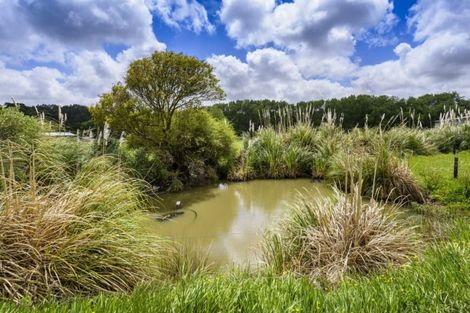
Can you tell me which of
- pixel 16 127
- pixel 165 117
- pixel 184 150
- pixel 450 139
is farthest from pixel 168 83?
pixel 450 139

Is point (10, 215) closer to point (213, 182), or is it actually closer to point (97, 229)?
point (97, 229)

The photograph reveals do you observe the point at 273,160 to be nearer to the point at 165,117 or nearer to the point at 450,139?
the point at 165,117

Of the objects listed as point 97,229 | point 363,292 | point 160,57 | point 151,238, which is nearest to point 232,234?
point 151,238

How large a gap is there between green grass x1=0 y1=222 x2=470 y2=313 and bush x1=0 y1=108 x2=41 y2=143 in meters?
4.00

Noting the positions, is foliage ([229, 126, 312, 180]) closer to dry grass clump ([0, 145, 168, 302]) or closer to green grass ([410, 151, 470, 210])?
green grass ([410, 151, 470, 210])

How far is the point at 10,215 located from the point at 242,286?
1936 millimetres

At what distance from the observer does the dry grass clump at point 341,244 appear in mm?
3301

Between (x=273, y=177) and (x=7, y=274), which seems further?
(x=273, y=177)

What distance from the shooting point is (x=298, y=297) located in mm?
2271

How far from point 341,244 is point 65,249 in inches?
100

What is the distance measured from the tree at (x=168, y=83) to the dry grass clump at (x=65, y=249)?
19.2 feet

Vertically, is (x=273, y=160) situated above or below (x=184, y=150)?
below

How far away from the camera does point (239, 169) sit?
34.7ft

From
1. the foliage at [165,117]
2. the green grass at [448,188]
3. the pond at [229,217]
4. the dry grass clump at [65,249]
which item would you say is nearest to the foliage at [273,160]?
the pond at [229,217]
